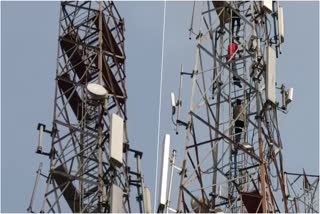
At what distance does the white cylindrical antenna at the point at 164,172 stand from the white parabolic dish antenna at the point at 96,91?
828 centimetres

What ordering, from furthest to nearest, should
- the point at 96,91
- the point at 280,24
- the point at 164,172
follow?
the point at 96,91
the point at 280,24
the point at 164,172

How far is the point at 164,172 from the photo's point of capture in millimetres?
23828

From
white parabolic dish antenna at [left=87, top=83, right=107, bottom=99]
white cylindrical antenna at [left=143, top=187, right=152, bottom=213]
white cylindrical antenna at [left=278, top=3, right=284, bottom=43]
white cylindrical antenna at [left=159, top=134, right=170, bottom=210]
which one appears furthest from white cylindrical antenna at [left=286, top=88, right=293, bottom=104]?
white parabolic dish antenna at [left=87, top=83, right=107, bottom=99]

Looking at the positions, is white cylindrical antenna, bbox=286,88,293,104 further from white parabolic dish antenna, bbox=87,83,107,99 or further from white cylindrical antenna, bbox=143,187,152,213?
white parabolic dish antenna, bbox=87,83,107,99

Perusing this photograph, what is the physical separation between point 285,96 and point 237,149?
7.09 feet

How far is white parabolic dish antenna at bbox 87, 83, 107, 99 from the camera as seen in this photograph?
32312mm

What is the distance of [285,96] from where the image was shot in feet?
87.3

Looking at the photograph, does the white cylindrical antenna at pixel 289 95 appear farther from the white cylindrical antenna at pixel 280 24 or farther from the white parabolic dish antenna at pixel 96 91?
the white parabolic dish antenna at pixel 96 91

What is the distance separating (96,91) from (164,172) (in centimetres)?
896

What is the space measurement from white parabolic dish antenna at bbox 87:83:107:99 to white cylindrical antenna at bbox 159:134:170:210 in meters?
8.28

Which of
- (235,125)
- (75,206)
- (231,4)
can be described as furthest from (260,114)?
(75,206)

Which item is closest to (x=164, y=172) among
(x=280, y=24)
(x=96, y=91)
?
(x=280, y=24)

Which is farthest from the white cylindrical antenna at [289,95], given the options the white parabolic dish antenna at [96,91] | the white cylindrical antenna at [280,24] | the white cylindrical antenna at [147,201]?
the white parabolic dish antenna at [96,91]

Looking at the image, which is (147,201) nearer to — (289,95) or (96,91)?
(96,91)
